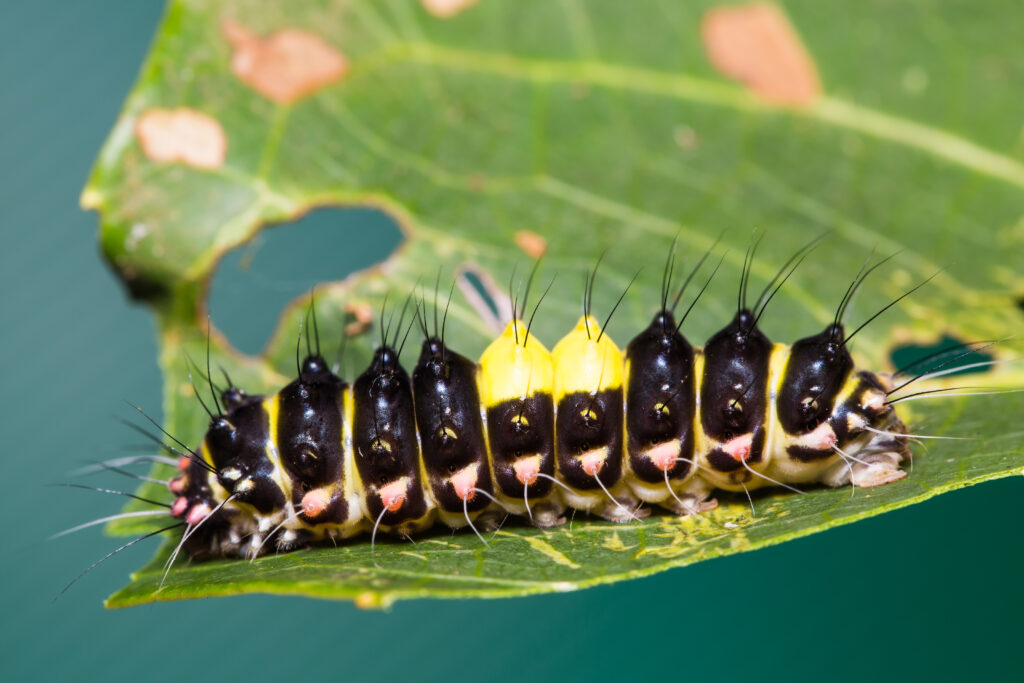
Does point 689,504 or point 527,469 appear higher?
point 527,469

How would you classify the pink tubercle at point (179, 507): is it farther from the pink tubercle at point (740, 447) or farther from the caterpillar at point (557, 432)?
the pink tubercle at point (740, 447)

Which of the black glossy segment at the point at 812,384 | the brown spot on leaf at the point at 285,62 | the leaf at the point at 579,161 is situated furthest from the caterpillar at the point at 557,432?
the brown spot on leaf at the point at 285,62

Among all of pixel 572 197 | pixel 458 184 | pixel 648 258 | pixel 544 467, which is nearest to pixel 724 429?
pixel 544 467

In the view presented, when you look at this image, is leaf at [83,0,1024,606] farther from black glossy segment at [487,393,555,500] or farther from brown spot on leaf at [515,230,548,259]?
black glossy segment at [487,393,555,500]

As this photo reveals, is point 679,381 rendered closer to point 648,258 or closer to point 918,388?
point 648,258

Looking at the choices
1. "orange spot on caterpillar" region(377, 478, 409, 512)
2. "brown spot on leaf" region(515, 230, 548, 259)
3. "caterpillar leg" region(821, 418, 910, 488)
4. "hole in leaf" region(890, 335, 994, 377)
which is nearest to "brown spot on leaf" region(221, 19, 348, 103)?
"brown spot on leaf" region(515, 230, 548, 259)

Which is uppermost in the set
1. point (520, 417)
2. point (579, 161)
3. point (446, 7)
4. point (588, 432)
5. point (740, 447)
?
point (446, 7)

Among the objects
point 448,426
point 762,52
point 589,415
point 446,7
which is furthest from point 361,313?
point 762,52

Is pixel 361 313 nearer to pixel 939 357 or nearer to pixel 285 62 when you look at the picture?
pixel 285 62
